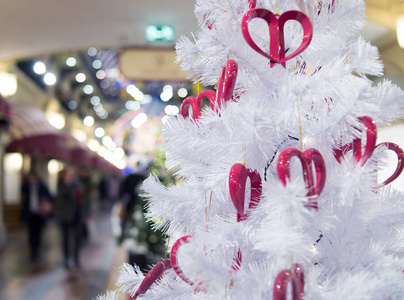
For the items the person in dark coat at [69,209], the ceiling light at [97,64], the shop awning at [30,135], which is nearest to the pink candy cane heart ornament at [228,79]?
the person in dark coat at [69,209]

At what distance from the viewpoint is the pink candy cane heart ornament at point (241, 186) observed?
95 centimetres

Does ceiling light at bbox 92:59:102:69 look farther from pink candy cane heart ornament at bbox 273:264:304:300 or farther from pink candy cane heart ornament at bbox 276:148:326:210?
pink candy cane heart ornament at bbox 273:264:304:300

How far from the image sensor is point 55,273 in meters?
5.68

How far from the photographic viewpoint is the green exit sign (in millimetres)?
5379

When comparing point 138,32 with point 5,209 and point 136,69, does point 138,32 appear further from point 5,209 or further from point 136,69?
point 5,209

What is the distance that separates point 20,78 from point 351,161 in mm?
11789

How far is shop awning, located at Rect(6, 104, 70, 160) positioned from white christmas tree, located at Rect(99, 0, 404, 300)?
7255 mm

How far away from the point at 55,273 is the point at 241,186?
549cm

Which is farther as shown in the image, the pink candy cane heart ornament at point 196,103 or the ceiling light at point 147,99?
the ceiling light at point 147,99

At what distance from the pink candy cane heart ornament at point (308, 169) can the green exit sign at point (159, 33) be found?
479cm

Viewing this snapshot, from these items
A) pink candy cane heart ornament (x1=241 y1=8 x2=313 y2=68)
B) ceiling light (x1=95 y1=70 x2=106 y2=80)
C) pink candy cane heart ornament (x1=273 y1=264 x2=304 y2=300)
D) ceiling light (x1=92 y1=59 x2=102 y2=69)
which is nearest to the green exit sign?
pink candy cane heart ornament (x1=241 y1=8 x2=313 y2=68)

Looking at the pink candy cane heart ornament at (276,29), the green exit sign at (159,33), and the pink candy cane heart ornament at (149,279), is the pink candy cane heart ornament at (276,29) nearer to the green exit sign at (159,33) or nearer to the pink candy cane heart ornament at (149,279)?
the pink candy cane heart ornament at (149,279)

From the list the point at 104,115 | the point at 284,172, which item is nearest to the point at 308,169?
the point at 284,172

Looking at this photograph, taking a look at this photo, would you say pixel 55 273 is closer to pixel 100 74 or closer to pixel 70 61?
pixel 70 61
